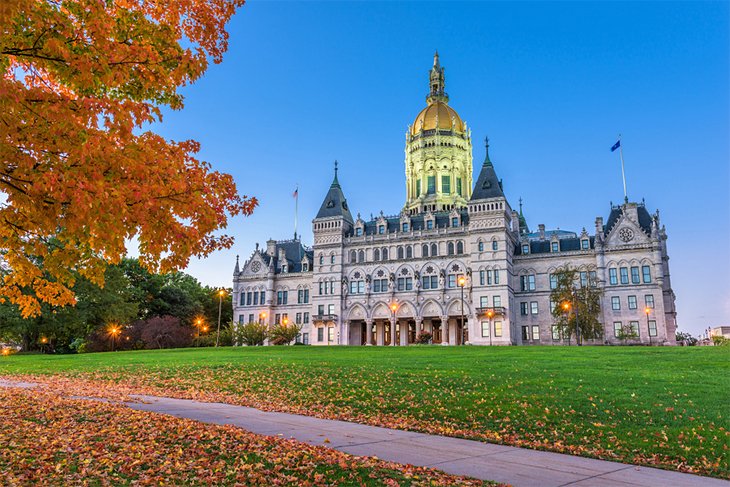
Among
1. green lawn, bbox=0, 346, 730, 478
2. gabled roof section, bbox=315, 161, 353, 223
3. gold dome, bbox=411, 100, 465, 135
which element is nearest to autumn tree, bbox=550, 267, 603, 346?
gabled roof section, bbox=315, 161, 353, 223

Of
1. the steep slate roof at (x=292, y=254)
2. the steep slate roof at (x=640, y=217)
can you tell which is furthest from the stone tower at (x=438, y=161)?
the steep slate roof at (x=640, y=217)

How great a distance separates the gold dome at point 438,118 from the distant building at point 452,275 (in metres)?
13.1

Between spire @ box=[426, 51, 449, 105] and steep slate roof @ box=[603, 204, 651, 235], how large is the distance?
130 feet

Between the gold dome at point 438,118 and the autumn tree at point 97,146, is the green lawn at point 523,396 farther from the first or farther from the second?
the gold dome at point 438,118

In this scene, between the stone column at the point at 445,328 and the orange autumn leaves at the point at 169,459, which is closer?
the orange autumn leaves at the point at 169,459

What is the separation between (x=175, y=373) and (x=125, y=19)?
20345 millimetres

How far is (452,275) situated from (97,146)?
68.0 metres

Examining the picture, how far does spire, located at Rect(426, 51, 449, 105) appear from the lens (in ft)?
331

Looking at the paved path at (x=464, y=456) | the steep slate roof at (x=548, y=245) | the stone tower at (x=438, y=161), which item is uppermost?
the stone tower at (x=438, y=161)

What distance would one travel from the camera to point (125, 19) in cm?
970

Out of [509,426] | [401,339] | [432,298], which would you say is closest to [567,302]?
[432,298]

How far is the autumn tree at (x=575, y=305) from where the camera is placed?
62562mm

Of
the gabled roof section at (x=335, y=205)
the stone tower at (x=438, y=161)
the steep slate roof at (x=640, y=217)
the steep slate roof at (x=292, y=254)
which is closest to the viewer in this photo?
the steep slate roof at (x=640, y=217)

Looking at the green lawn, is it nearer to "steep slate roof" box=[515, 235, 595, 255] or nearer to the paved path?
the paved path
